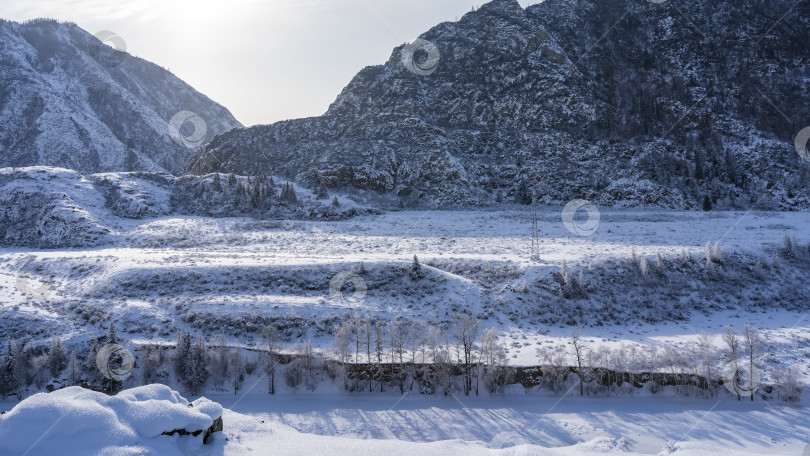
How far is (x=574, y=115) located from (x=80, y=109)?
161 metres

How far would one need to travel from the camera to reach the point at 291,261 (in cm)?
4597

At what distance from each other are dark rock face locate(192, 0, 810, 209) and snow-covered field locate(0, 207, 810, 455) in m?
17.3

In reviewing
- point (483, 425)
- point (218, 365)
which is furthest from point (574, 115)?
point (218, 365)

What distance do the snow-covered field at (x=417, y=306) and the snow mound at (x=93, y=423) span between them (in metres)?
0.64

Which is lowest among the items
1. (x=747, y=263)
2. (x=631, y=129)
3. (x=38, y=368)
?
(x=38, y=368)

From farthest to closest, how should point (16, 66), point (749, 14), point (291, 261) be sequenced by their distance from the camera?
point (16, 66) < point (749, 14) < point (291, 261)

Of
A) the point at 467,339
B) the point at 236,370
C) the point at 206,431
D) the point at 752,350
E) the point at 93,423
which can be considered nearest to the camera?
the point at 93,423

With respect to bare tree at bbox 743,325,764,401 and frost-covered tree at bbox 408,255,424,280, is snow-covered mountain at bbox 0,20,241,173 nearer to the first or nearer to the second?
frost-covered tree at bbox 408,255,424,280

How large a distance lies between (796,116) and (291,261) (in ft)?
349

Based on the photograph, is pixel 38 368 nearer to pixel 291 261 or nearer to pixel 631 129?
pixel 291 261

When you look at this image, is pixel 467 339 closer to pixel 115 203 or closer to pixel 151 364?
pixel 151 364

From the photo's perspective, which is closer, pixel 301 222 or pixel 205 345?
pixel 205 345

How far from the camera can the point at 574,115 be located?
97438mm

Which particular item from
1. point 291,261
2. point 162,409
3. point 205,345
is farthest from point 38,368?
point 291,261
